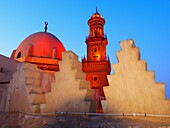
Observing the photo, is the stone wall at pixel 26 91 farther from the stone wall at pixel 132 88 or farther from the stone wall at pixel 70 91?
the stone wall at pixel 132 88

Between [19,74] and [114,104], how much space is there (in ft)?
19.2

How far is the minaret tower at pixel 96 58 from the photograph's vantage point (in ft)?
103

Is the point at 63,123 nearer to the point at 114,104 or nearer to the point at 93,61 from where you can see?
the point at 114,104

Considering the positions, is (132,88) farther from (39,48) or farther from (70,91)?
(39,48)

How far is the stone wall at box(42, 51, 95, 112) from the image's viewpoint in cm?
732

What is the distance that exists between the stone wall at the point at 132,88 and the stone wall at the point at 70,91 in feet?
3.37

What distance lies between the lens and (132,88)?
6664mm

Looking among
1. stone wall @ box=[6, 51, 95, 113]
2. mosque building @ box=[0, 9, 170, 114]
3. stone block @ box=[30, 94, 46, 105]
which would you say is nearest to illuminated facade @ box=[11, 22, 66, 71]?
mosque building @ box=[0, 9, 170, 114]

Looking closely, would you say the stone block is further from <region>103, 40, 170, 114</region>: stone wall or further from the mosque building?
<region>103, 40, 170, 114</region>: stone wall

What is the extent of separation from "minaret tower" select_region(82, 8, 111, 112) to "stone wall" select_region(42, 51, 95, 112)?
2123 centimetres

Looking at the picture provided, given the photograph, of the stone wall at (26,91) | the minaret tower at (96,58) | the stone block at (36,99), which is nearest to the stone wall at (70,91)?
the stone block at (36,99)

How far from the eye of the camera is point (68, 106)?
7645mm

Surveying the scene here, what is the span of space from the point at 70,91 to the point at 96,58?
26906 mm

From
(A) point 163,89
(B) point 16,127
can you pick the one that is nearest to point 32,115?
(B) point 16,127
